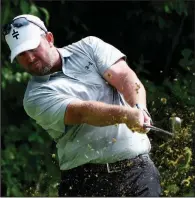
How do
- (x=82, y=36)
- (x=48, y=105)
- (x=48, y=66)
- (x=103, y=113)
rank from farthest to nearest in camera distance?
(x=82, y=36) → (x=48, y=66) → (x=48, y=105) → (x=103, y=113)

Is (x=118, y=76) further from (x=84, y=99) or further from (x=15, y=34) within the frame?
(x=15, y=34)

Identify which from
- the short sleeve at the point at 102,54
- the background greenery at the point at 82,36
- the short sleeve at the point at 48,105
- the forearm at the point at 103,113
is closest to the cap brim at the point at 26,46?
the short sleeve at the point at 48,105

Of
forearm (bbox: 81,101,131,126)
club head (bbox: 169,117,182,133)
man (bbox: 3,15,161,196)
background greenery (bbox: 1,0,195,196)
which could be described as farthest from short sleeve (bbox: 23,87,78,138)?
background greenery (bbox: 1,0,195,196)

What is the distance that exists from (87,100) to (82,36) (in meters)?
4.27

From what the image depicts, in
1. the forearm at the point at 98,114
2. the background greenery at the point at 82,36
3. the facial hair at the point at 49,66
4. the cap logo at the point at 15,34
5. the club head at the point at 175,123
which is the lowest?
the background greenery at the point at 82,36

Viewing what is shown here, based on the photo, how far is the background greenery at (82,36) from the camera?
8.41 meters

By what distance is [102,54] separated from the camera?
203 inches

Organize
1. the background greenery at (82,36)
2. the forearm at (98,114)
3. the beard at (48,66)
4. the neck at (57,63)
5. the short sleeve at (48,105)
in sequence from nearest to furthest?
1. the forearm at (98,114)
2. the short sleeve at (48,105)
3. the beard at (48,66)
4. the neck at (57,63)
5. the background greenery at (82,36)

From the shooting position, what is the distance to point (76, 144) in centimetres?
511

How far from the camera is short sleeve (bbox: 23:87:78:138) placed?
492cm

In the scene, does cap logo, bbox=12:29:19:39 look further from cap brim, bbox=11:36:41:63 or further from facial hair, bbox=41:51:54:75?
facial hair, bbox=41:51:54:75

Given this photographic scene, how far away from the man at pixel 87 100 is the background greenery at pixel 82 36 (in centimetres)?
252

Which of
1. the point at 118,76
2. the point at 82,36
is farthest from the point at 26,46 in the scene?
the point at 82,36

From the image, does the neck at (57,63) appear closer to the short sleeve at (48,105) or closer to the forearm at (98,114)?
the short sleeve at (48,105)
